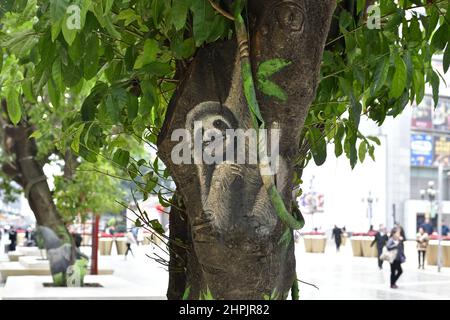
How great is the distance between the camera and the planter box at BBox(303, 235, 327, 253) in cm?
3869

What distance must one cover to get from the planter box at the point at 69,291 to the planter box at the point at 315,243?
22.4 m

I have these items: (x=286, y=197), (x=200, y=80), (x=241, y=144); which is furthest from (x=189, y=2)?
(x=286, y=197)

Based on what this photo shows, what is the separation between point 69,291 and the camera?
14812 millimetres

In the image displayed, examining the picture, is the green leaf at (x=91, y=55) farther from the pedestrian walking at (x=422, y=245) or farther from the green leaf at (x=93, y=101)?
the pedestrian walking at (x=422, y=245)

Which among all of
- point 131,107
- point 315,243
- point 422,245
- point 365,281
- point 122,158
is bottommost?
point 365,281

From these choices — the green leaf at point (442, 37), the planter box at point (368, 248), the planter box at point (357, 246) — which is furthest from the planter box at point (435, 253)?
the green leaf at point (442, 37)

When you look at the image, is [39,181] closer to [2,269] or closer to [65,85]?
[2,269]

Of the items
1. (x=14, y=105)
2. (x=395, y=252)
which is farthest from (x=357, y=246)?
(x=14, y=105)

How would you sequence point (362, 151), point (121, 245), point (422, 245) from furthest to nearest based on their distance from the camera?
point (121, 245)
point (422, 245)
point (362, 151)

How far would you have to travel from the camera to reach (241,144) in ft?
7.90

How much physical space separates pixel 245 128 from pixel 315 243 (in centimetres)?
3705

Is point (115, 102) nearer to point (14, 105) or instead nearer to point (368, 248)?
point (14, 105)

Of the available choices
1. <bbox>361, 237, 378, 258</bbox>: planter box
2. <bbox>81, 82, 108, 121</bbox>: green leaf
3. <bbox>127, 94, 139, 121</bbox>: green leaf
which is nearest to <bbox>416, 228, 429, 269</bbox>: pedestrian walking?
<bbox>361, 237, 378, 258</bbox>: planter box
